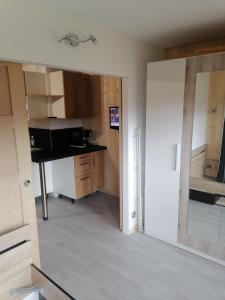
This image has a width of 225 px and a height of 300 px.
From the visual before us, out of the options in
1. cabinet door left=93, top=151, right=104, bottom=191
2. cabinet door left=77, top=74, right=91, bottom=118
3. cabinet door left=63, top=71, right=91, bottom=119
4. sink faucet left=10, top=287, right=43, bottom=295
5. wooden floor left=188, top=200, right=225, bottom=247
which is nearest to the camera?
sink faucet left=10, top=287, right=43, bottom=295

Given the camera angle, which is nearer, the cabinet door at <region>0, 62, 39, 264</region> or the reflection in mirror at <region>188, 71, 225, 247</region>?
the cabinet door at <region>0, 62, 39, 264</region>

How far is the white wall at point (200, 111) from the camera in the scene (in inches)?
89.9

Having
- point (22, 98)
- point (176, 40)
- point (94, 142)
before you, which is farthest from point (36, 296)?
point (94, 142)

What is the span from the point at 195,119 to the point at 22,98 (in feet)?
5.54

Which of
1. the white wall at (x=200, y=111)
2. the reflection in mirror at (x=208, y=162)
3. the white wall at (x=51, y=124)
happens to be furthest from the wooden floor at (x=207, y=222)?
the white wall at (x=51, y=124)

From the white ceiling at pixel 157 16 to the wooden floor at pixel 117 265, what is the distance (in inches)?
Answer: 95.0

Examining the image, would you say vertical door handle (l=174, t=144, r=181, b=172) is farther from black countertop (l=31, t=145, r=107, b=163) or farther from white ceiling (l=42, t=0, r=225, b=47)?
black countertop (l=31, t=145, r=107, b=163)

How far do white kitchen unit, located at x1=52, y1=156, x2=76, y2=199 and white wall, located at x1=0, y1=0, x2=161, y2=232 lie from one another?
123 centimetres

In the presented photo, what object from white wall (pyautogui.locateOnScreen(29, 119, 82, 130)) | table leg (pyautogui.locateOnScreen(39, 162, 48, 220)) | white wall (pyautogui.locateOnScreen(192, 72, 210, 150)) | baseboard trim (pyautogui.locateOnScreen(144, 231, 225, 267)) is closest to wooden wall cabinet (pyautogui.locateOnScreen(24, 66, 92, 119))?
white wall (pyautogui.locateOnScreen(29, 119, 82, 130))

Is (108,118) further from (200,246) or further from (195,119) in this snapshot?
(200,246)

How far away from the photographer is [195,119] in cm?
239

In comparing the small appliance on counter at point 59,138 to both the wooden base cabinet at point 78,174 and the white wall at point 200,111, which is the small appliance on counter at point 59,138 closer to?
the wooden base cabinet at point 78,174

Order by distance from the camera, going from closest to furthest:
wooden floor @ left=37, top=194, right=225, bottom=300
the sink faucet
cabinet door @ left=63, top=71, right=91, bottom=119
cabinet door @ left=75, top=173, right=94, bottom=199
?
1. the sink faucet
2. wooden floor @ left=37, top=194, right=225, bottom=300
3. cabinet door @ left=63, top=71, right=91, bottom=119
4. cabinet door @ left=75, top=173, right=94, bottom=199

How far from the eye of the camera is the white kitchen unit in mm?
3841
